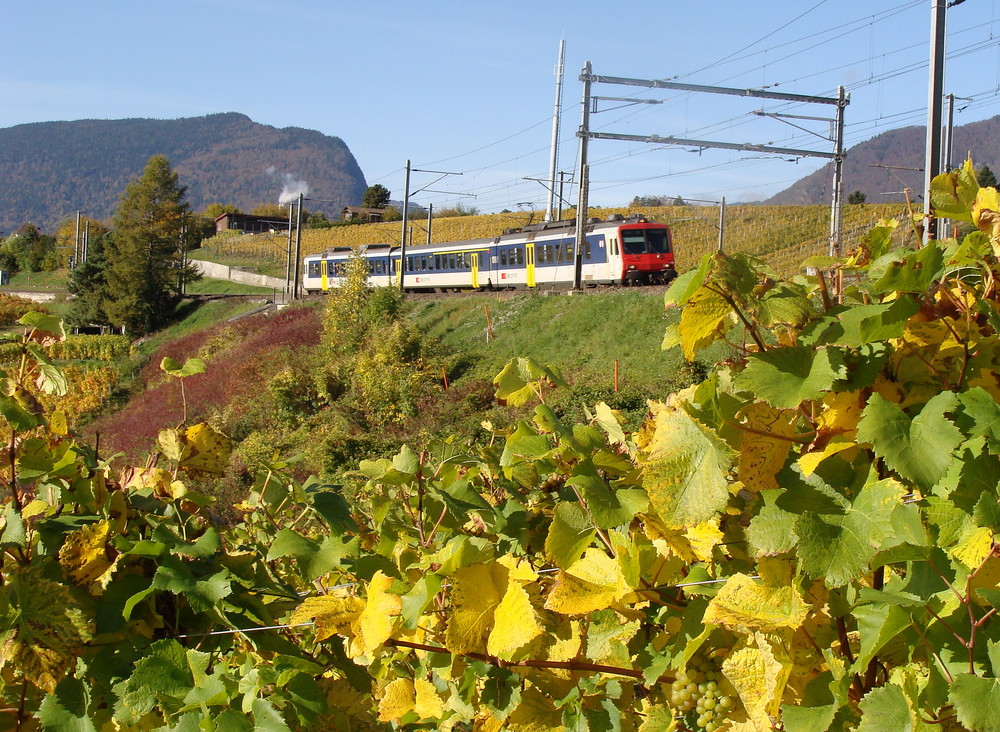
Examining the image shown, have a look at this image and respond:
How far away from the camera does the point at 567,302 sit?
20.5 m

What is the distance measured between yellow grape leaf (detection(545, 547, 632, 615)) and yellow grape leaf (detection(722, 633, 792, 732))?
0.15 m

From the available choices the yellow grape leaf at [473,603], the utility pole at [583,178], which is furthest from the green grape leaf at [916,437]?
the utility pole at [583,178]

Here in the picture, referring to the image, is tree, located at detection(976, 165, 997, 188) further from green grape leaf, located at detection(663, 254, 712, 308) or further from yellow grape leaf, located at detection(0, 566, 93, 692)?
yellow grape leaf, located at detection(0, 566, 93, 692)

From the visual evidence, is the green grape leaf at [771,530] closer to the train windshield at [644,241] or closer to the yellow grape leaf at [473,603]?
the yellow grape leaf at [473,603]

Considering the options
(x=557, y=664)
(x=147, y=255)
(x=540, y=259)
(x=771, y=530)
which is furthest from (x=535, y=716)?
(x=147, y=255)

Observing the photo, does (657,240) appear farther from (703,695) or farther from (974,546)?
(974,546)

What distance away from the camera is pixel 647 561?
105 cm

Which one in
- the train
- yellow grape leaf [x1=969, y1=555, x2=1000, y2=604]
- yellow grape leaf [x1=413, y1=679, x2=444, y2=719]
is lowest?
yellow grape leaf [x1=413, y1=679, x2=444, y2=719]

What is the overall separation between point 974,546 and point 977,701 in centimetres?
15

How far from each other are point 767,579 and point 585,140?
18.2m

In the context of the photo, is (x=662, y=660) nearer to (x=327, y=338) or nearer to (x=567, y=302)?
(x=567, y=302)

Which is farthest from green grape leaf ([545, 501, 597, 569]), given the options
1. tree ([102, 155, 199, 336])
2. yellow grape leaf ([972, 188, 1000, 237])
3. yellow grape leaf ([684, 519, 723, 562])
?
tree ([102, 155, 199, 336])

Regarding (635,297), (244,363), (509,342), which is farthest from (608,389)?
(244,363)

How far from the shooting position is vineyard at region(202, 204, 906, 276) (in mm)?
40719
